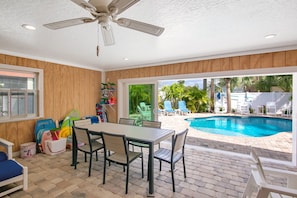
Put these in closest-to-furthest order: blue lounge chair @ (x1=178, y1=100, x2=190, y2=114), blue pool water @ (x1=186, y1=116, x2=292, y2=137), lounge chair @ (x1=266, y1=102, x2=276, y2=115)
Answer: blue pool water @ (x1=186, y1=116, x2=292, y2=137) < lounge chair @ (x1=266, y1=102, x2=276, y2=115) < blue lounge chair @ (x1=178, y1=100, x2=190, y2=114)

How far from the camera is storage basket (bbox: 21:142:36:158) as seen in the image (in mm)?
3436

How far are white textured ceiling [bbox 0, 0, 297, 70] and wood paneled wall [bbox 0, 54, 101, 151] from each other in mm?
258

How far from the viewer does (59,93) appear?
4344 millimetres

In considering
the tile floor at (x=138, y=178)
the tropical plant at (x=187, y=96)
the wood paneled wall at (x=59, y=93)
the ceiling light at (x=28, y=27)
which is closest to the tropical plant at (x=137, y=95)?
the wood paneled wall at (x=59, y=93)

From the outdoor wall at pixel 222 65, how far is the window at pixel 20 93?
248 cm

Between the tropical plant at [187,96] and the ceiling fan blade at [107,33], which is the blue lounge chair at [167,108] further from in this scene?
the ceiling fan blade at [107,33]

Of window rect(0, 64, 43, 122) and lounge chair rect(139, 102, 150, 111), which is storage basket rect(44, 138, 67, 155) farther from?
lounge chair rect(139, 102, 150, 111)

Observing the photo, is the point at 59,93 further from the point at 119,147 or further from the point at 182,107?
the point at 182,107

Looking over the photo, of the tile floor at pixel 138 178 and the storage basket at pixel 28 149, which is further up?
the storage basket at pixel 28 149

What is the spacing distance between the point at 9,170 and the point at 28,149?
4.95ft

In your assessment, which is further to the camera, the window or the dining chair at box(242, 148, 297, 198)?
the window

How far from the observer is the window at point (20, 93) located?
3.42 meters

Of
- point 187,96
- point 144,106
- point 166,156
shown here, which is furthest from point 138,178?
point 187,96

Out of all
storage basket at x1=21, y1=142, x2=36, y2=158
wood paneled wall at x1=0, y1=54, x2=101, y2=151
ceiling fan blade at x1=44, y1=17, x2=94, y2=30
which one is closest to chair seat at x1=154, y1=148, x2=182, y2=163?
ceiling fan blade at x1=44, y1=17, x2=94, y2=30
